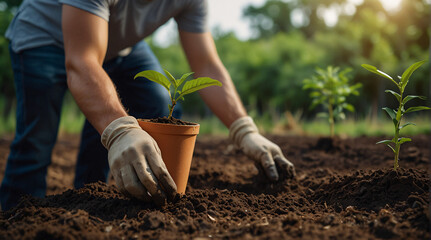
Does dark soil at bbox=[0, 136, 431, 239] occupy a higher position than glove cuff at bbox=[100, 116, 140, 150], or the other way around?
glove cuff at bbox=[100, 116, 140, 150]

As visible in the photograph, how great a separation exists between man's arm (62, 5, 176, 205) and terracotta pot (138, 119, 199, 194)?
0.20 feet

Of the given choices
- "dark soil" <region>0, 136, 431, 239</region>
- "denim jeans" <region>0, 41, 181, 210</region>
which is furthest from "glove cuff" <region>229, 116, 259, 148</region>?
"denim jeans" <region>0, 41, 181, 210</region>

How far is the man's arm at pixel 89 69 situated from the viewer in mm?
1656

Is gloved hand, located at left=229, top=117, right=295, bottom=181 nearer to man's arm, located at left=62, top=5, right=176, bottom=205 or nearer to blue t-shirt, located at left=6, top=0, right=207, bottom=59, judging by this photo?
man's arm, located at left=62, top=5, right=176, bottom=205

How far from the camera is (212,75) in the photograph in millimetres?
2480

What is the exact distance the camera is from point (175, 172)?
165 centimetres

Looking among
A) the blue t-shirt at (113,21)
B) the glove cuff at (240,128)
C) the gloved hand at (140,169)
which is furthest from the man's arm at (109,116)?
the glove cuff at (240,128)

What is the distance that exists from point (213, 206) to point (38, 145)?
144 centimetres

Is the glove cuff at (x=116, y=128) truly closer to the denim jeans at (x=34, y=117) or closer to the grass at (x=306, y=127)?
the denim jeans at (x=34, y=117)

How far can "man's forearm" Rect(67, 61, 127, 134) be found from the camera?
65.0 inches

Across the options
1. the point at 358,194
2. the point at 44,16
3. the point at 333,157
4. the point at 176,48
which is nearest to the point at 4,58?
the point at 44,16

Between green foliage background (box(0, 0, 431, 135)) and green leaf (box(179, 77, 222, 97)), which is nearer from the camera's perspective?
green leaf (box(179, 77, 222, 97))

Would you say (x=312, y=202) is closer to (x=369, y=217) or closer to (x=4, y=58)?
(x=369, y=217)

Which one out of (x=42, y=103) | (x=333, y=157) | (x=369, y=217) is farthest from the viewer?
(x=333, y=157)
